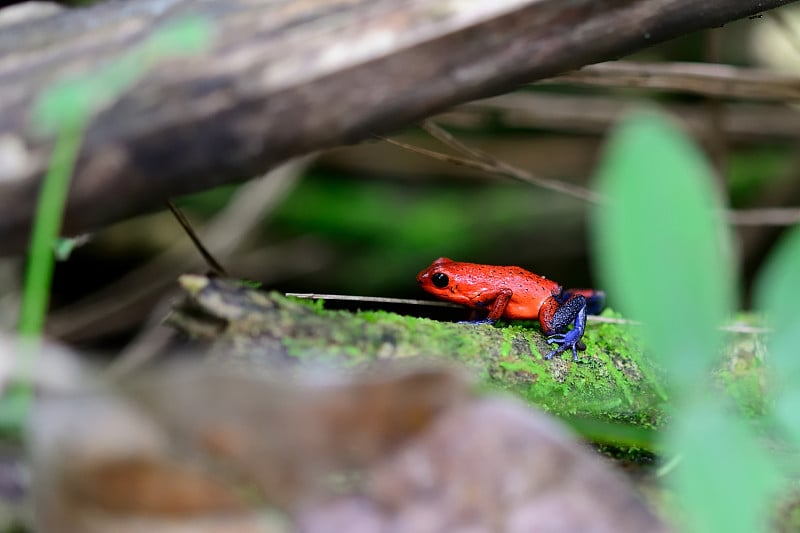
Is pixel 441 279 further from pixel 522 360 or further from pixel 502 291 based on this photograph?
pixel 522 360

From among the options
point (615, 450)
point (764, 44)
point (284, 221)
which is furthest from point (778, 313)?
point (764, 44)

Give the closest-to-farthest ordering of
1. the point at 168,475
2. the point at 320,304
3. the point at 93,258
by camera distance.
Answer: the point at 168,475, the point at 320,304, the point at 93,258

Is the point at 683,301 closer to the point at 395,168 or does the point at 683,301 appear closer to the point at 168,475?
the point at 168,475

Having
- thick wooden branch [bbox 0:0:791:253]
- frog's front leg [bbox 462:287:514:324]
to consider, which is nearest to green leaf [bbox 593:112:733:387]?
thick wooden branch [bbox 0:0:791:253]

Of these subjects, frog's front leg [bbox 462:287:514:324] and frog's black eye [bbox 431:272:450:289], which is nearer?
frog's front leg [bbox 462:287:514:324]

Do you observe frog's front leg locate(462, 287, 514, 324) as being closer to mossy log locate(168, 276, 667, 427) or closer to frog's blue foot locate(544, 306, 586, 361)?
frog's blue foot locate(544, 306, 586, 361)
